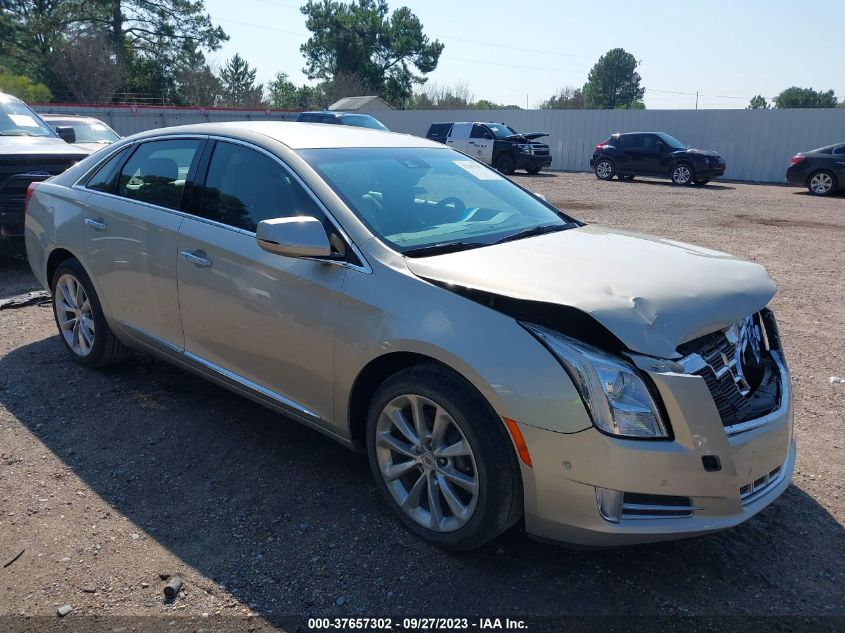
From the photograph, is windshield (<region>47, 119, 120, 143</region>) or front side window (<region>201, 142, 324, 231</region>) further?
windshield (<region>47, 119, 120, 143</region>)

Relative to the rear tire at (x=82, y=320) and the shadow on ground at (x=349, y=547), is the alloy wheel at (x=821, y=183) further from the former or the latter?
the rear tire at (x=82, y=320)

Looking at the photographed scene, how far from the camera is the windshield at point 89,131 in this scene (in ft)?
42.2

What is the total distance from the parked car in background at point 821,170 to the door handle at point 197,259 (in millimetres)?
19005

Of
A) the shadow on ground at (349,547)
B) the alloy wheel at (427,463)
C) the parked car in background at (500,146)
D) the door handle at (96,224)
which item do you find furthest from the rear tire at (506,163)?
the alloy wheel at (427,463)

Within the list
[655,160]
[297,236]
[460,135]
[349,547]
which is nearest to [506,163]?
[460,135]

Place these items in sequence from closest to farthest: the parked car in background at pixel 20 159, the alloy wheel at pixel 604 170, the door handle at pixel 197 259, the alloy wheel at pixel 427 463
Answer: the alloy wheel at pixel 427 463 → the door handle at pixel 197 259 → the parked car in background at pixel 20 159 → the alloy wheel at pixel 604 170

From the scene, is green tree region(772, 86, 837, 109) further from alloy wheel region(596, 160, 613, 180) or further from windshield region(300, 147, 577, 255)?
windshield region(300, 147, 577, 255)

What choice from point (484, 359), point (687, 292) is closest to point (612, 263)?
point (687, 292)

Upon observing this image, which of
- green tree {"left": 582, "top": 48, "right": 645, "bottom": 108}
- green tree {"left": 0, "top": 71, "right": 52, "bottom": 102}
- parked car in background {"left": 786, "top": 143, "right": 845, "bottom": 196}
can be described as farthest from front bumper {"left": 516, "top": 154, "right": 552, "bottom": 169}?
green tree {"left": 582, "top": 48, "right": 645, "bottom": 108}

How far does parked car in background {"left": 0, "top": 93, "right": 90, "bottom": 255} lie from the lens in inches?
301

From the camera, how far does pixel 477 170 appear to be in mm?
4301

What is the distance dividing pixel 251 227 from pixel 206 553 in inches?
62.5

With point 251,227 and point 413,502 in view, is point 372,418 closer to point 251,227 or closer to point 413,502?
point 413,502

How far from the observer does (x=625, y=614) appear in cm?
258
